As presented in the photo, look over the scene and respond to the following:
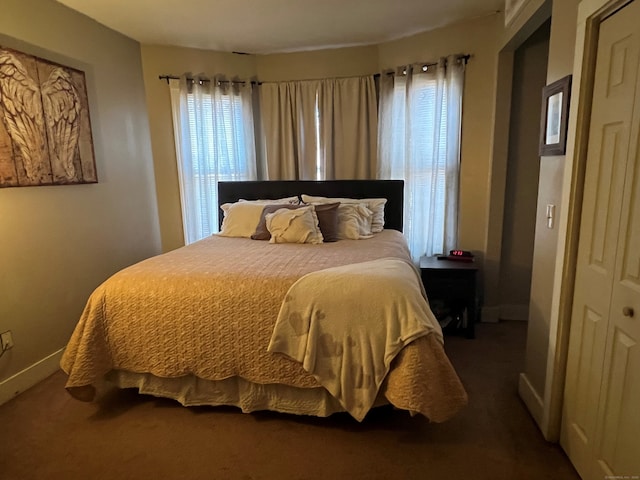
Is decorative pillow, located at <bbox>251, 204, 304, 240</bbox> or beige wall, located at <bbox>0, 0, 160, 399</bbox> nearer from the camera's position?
beige wall, located at <bbox>0, 0, 160, 399</bbox>

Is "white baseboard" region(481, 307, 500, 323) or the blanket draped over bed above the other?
the blanket draped over bed

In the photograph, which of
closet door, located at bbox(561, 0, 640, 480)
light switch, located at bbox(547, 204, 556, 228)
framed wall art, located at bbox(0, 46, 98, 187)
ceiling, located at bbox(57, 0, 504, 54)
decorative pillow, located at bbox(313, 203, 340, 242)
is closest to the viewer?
closet door, located at bbox(561, 0, 640, 480)

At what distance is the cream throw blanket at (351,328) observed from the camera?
1.77m

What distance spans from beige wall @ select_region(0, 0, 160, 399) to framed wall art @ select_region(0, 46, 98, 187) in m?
0.07

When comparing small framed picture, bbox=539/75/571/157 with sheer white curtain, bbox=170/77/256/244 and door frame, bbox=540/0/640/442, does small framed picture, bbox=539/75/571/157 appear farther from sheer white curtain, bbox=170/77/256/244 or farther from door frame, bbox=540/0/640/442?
sheer white curtain, bbox=170/77/256/244

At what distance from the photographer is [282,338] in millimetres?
1887

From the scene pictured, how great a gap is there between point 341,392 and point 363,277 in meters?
0.59

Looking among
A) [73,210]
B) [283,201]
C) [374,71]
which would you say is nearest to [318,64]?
[374,71]

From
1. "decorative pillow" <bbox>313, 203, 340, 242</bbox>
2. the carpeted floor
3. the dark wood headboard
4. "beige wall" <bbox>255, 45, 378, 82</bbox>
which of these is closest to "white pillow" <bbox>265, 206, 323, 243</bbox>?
"decorative pillow" <bbox>313, 203, 340, 242</bbox>

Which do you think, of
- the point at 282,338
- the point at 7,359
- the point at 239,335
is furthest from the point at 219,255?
the point at 7,359

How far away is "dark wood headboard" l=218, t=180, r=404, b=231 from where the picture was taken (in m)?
3.56

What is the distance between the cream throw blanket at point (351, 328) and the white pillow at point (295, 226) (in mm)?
1016

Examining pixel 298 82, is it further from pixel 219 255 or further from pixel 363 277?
pixel 363 277

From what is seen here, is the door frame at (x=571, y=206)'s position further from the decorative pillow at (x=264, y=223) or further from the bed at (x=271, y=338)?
the decorative pillow at (x=264, y=223)
